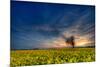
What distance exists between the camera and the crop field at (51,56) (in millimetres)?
2984

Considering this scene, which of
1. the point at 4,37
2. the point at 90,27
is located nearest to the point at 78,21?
the point at 90,27

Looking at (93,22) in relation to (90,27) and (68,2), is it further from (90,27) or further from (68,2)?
(68,2)

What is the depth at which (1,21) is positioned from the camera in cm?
288

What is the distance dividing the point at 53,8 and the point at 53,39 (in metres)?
0.42

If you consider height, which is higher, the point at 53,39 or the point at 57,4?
the point at 57,4

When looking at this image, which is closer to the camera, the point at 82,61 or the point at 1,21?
the point at 1,21

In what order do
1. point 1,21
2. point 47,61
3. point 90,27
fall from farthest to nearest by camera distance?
point 90,27, point 47,61, point 1,21

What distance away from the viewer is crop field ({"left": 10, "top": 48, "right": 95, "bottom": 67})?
298 cm

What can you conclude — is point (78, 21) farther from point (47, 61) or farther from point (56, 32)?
point (47, 61)

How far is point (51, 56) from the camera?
3121mm

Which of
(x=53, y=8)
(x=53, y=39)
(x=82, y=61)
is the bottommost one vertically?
(x=82, y=61)

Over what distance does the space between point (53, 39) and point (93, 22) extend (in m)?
0.65

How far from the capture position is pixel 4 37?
2.89 meters

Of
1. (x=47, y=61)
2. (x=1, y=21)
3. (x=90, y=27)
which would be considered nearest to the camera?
(x=1, y=21)
